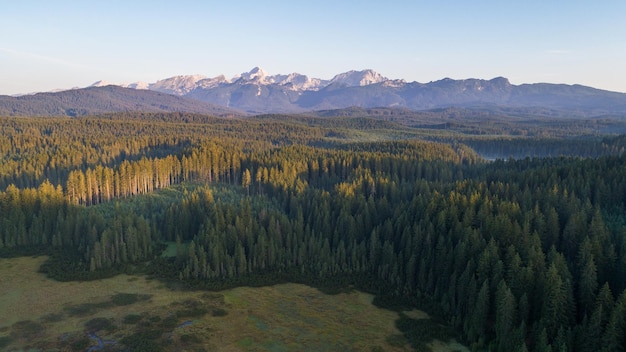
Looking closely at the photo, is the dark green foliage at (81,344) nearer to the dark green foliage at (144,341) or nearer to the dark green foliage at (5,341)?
the dark green foliage at (144,341)

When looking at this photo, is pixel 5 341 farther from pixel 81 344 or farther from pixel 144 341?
pixel 144 341

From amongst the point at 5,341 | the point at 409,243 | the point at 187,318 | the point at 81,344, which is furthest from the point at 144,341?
the point at 409,243

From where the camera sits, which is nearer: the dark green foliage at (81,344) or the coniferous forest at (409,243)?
the dark green foliage at (81,344)

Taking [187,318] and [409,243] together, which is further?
[409,243]

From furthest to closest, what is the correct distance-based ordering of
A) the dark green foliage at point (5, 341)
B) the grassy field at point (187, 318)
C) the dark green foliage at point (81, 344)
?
1. the grassy field at point (187, 318)
2. the dark green foliage at point (5, 341)
3. the dark green foliage at point (81, 344)

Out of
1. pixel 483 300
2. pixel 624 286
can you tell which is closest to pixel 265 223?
pixel 483 300

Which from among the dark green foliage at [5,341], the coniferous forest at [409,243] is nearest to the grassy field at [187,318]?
the dark green foliage at [5,341]

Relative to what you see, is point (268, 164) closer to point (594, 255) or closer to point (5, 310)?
point (5, 310)

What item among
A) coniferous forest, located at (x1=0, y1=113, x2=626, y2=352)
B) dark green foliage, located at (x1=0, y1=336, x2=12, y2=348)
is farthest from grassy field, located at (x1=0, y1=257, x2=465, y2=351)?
coniferous forest, located at (x1=0, y1=113, x2=626, y2=352)
